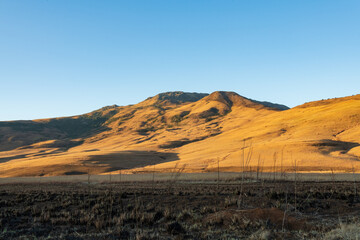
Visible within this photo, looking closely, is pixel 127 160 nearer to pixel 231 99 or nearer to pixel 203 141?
pixel 203 141

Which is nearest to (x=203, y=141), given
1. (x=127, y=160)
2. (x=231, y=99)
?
(x=127, y=160)

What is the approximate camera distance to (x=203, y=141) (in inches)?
3514

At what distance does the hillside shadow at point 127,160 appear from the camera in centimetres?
6112

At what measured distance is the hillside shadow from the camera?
2406 inches

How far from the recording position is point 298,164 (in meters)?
44.7

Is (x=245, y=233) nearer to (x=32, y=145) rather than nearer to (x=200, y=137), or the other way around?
(x=200, y=137)

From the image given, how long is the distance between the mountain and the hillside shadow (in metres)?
0.21

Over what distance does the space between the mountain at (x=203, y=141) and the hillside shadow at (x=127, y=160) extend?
0.21m

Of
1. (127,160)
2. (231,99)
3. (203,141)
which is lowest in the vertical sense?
(127,160)

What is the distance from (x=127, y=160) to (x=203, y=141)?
30820 mm

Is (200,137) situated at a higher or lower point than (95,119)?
lower

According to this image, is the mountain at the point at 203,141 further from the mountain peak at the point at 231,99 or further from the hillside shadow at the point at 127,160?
the mountain peak at the point at 231,99

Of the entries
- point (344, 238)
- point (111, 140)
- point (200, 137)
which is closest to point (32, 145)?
point (111, 140)

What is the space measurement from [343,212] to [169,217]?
735 centimetres
